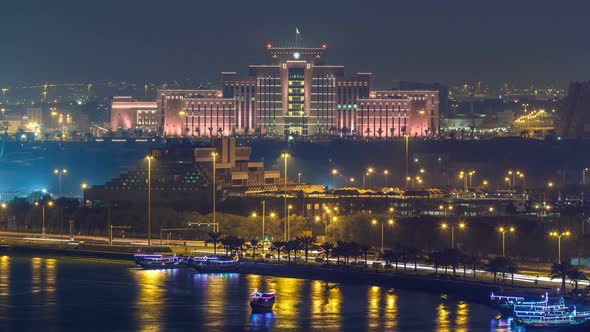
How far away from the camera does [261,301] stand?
4609 centimetres

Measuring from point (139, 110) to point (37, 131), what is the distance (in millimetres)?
9384

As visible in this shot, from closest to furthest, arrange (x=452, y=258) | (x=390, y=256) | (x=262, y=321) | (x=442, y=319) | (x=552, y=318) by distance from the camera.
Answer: (x=552, y=318) < (x=442, y=319) < (x=262, y=321) < (x=452, y=258) < (x=390, y=256)

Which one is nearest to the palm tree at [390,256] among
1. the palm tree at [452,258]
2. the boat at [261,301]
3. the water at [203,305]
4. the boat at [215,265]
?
the palm tree at [452,258]

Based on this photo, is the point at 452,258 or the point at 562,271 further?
the point at 452,258

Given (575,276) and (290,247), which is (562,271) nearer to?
(575,276)

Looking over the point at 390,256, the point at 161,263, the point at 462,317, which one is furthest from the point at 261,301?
the point at 161,263

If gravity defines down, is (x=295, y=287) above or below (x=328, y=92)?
below

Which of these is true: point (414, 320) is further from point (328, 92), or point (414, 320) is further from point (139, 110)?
point (139, 110)

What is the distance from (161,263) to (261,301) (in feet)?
33.7

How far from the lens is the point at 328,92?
130750 millimetres

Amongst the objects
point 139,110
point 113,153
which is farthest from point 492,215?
point 139,110

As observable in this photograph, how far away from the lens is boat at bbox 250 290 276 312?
46031mm

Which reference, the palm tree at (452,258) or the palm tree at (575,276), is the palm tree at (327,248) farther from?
the palm tree at (575,276)

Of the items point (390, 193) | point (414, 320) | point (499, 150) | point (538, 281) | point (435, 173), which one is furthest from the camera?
point (499, 150)
